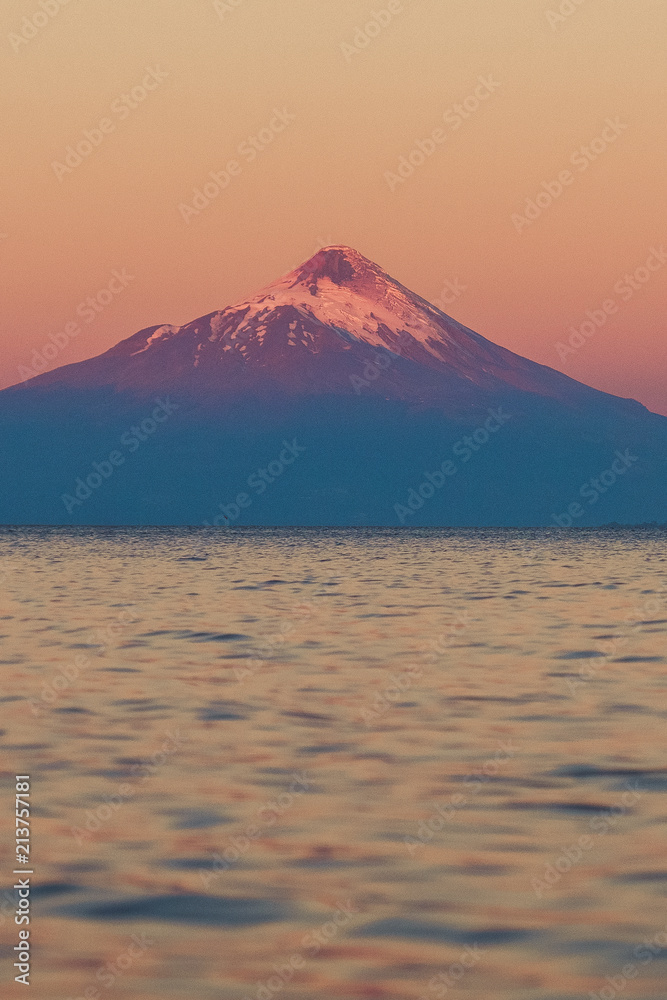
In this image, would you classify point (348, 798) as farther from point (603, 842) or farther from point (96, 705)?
point (96, 705)

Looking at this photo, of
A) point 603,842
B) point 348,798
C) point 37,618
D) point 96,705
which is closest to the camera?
point 603,842

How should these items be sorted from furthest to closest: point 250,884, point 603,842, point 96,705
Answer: point 96,705
point 603,842
point 250,884

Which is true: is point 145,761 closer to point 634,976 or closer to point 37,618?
point 634,976

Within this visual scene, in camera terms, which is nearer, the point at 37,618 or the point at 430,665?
the point at 430,665

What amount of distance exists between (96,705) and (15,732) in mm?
2412

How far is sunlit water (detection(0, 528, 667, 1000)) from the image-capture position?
29.3ft

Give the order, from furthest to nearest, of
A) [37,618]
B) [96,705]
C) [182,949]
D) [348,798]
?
[37,618] → [96,705] → [348,798] → [182,949]

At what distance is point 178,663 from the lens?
25328mm

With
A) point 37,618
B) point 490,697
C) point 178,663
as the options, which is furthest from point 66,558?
point 490,697

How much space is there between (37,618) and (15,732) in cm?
1900

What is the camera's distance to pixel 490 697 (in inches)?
819

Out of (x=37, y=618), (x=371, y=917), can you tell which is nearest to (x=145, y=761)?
(x=371, y=917)

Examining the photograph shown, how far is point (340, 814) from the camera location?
12906 mm

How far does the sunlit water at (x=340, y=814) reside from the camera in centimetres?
894
